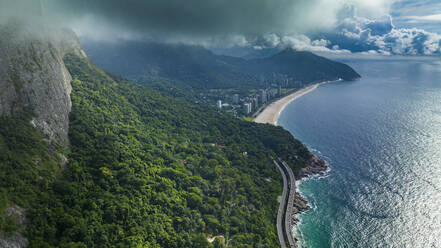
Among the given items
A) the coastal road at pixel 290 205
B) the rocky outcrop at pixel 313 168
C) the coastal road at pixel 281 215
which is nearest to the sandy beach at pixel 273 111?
the rocky outcrop at pixel 313 168

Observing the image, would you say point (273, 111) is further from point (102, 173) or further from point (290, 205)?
point (102, 173)

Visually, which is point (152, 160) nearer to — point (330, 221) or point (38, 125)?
point (38, 125)

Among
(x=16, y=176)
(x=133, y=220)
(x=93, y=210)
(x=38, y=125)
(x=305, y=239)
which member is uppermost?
(x=38, y=125)

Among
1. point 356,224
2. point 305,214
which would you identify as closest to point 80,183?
point 305,214

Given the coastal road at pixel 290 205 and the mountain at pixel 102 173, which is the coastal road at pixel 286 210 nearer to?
the coastal road at pixel 290 205

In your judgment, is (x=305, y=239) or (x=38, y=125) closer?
(x=38, y=125)

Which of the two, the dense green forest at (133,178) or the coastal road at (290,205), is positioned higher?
the dense green forest at (133,178)
